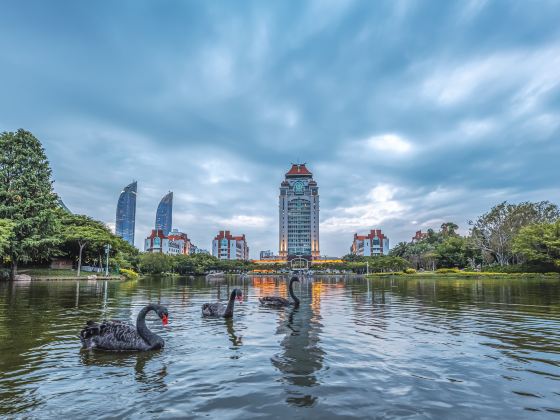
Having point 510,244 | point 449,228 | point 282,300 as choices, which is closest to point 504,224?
point 510,244

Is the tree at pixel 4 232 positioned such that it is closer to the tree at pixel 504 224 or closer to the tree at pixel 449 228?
the tree at pixel 504 224

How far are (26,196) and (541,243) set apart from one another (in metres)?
82.3

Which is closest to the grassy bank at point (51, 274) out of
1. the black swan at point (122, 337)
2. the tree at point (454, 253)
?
the black swan at point (122, 337)

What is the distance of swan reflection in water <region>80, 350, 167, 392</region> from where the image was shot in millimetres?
6672

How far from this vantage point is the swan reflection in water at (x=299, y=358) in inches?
240

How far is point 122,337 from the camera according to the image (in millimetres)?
9102

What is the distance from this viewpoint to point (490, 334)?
11312 mm

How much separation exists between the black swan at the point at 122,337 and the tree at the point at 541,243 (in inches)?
2749

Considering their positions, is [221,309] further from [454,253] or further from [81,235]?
[454,253]

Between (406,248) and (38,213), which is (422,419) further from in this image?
(406,248)

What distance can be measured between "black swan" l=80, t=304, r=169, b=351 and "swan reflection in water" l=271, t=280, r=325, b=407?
322 cm

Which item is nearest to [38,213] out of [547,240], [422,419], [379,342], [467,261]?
[379,342]

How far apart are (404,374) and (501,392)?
1.64 meters

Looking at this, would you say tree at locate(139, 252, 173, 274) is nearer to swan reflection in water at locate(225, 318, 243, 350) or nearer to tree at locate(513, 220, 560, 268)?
tree at locate(513, 220, 560, 268)
